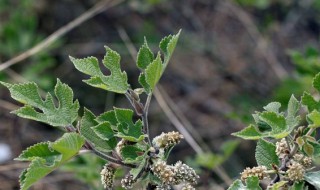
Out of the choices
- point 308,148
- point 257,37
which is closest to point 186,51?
point 257,37

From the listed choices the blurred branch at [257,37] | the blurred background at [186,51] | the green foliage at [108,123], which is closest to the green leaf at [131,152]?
the green foliage at [108,123]

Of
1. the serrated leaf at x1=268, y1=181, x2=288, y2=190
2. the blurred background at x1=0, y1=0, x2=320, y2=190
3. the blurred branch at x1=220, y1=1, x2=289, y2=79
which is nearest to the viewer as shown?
the serrated leaf at x1=268, y1=181, x2=288, y2=190

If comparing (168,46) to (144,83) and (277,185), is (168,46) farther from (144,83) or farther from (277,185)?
(277,185)

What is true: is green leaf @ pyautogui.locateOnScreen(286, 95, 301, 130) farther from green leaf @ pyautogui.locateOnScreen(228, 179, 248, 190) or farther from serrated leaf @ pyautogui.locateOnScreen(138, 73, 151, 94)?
serrated leaf @ pyautogui.locateOnScreen(138, 73, 151, 94)

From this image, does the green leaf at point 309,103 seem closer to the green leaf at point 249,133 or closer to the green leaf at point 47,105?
the green leaf at point 249,133

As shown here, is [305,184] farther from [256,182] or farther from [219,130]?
[219,130]

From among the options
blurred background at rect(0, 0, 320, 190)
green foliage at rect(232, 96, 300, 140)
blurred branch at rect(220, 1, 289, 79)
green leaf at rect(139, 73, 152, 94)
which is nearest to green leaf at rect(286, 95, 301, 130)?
green foliage at rect(232, 96, 300, 140)

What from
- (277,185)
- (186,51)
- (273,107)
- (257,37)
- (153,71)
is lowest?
(277,185)
